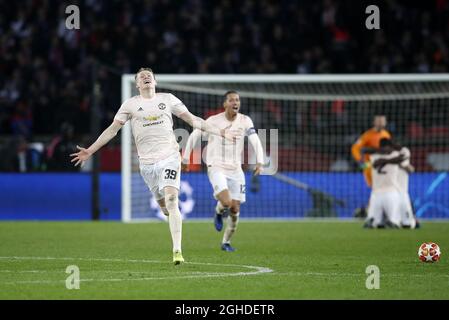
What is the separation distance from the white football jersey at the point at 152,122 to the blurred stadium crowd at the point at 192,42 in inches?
547

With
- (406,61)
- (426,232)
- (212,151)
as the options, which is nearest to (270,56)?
(406,61)

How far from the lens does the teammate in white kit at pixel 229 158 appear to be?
15.5m

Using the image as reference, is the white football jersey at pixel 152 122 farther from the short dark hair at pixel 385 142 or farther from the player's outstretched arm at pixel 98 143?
the short dark hair at pixel 385 142

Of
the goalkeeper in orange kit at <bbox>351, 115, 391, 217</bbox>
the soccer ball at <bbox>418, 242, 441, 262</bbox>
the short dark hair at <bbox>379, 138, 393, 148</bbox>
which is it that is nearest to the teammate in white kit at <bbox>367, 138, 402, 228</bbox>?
the short dark hair at <bbox>379, 138, 393, 148</bbox>

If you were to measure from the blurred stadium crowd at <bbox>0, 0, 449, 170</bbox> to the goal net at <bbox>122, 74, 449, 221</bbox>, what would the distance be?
76.3 inches

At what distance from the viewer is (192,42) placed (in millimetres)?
28594

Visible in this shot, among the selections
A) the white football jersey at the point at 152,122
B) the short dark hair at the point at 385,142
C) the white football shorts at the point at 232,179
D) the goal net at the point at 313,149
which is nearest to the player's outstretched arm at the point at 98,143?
the white football jersey at the point at 152,122

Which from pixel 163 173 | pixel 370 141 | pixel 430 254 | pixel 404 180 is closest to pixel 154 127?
pixel 163 173

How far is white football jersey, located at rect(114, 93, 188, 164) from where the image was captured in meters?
13.1

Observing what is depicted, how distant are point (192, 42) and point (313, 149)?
18.4 feet

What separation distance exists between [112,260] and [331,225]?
953 cm

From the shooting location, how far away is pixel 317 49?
28.2 meters

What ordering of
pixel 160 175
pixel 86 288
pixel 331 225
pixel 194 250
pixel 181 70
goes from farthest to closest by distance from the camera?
pixel 181 70 → pixel 331 225 → pixel 194 250 → pixel 160 175 → pixel 86 288
